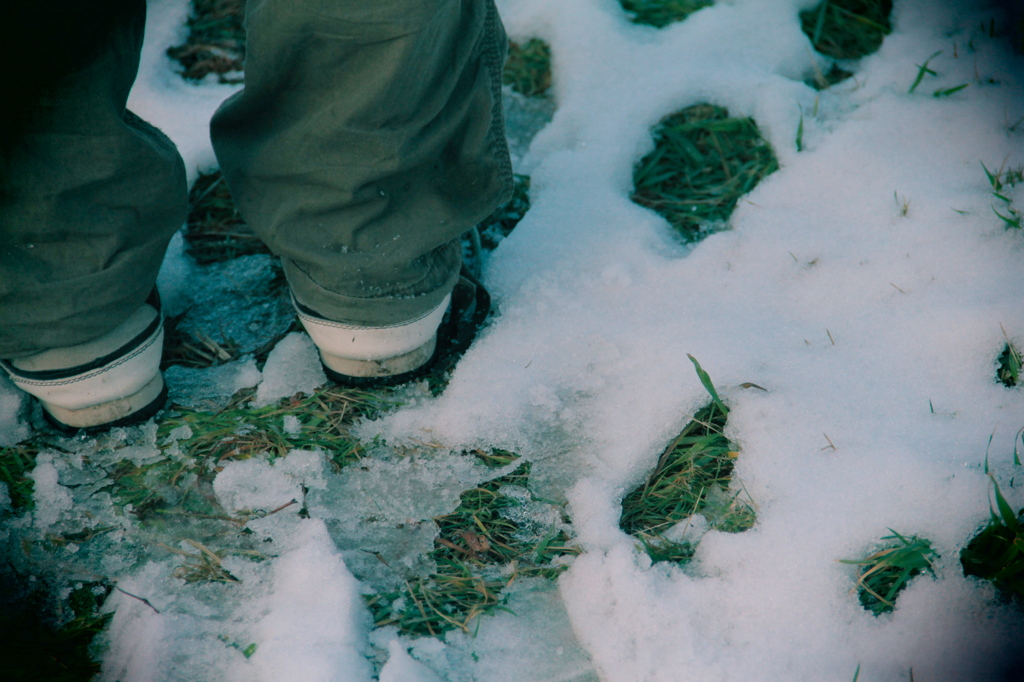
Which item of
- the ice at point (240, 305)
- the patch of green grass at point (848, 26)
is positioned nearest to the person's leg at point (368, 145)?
the ice at point (240, 305)

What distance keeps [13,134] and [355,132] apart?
16.1 inches

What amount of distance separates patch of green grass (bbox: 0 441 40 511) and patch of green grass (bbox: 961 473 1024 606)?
53.6 inches

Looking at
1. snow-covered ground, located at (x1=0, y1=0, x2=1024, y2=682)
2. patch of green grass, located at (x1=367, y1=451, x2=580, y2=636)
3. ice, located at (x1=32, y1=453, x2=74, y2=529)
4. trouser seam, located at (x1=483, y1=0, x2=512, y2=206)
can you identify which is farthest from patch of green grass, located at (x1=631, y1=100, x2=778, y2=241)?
ice, located at (x1=32, y1=453, x2=74, y2=529)

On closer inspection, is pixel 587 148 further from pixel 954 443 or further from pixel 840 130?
pixel 954 443

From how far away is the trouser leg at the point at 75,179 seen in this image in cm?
75

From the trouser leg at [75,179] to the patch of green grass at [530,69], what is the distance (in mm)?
917

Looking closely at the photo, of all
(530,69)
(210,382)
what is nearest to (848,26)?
(530,69)

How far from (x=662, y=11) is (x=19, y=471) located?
1726mm

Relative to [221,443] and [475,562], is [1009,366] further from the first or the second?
[221,443]

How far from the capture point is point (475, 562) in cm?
95

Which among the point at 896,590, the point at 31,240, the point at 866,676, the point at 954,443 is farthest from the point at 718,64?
the point at 31,240

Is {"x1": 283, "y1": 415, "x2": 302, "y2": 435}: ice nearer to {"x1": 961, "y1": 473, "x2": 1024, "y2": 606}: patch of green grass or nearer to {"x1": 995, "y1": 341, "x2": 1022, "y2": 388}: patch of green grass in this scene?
{"x1": 961, "y1": 473, "x2": 1024, "y2": 606}: patch of green grass

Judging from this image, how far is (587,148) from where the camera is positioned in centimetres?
146

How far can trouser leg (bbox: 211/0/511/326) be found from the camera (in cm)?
78
